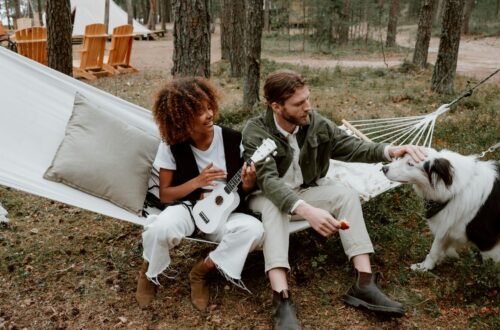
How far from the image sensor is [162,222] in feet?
7.47

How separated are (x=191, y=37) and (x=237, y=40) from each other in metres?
4.83

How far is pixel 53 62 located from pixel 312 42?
1168 centimetres

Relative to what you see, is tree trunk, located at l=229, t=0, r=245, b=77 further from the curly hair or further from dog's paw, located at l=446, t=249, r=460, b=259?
dog's paw, located at l=446, t=249, r=460, b=259

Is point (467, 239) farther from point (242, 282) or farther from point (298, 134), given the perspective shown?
point (242, 282)

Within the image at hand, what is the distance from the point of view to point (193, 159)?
2.46m

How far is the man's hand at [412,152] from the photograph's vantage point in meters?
2.34

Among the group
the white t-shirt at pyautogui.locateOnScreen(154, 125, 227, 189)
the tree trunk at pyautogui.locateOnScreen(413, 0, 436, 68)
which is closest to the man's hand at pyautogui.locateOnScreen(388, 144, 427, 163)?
the white t-shirt at pyautogui.locateOnScreen(154, 125, 227, 189)

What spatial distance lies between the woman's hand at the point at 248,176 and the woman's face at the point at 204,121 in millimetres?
272

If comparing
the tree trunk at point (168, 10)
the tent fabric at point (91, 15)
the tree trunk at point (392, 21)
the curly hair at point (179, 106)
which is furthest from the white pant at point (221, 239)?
the tree trunk at point (168, 10)

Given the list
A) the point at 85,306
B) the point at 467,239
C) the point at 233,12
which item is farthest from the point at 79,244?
the point at 233,12

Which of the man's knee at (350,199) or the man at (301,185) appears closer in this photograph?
the man at (301,185)

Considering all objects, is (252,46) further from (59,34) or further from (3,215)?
(3,215)

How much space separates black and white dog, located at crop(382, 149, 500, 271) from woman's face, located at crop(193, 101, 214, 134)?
932mm

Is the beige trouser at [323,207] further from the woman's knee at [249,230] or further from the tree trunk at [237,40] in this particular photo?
the tree trunk at [237,40]
